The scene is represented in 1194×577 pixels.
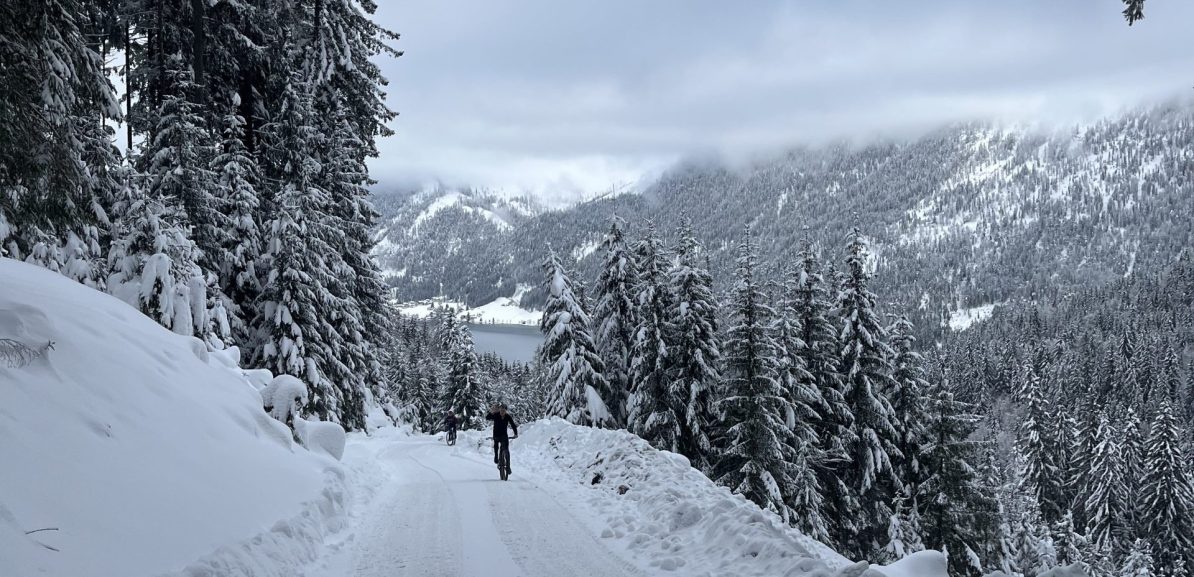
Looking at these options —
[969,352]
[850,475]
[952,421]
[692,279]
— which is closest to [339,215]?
[692,279]

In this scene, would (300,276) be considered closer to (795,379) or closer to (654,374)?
(654,374)

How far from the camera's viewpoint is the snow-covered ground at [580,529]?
716cm

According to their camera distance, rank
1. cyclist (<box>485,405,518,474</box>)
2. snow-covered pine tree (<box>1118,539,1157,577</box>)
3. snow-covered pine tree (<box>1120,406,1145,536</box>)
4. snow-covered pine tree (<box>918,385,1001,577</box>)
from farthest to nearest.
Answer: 1. snow-covered pine tree (<box>1120,406,1145,536</box>)
2. snow-covered pine tree (<box>1118,539,1157,577</box>)
3. snow-covered pine tree (<box>918,385,1001,577</box>)
4. cyclist (<box>485,405,518,474</box>)

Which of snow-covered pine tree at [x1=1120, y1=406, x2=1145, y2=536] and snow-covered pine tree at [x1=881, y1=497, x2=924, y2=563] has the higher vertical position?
snow-covered pine tree at [x1=881, y1=497, x2=924, y2=563]

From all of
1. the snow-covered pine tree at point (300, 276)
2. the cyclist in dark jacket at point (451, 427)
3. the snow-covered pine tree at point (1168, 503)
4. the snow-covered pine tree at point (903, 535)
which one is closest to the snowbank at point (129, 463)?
the snow-covered pine tree at point (300, 276)

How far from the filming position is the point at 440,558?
763 centimetres

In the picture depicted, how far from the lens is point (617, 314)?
94.6 ft

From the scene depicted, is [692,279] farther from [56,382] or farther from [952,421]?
[56,382]

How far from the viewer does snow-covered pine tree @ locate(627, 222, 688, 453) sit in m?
25.0

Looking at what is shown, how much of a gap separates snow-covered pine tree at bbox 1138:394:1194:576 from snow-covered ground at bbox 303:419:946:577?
57.1 meters

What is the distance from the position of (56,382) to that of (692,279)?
69.4 ft

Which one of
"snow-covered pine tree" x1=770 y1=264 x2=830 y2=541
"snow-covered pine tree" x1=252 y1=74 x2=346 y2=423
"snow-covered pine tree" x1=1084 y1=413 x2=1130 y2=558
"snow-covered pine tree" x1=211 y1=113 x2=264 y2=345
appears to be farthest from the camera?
"snow-covered pine tree" x1=1084 y1=413 x2=1130 y2=558

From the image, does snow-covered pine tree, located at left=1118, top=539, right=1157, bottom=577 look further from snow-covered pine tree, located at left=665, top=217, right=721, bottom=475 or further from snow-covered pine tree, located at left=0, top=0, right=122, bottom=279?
snow-covered pine tree, located at left=0, top=0, right=122, bottom=279

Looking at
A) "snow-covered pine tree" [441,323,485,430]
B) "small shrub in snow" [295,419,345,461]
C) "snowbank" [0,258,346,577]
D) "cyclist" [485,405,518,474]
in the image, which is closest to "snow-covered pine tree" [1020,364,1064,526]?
"snow-covered pine tree" [441,323,485,430]
